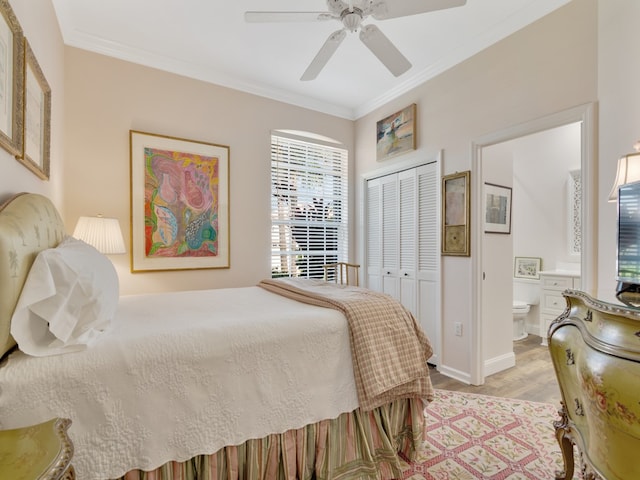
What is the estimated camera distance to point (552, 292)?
150 inches

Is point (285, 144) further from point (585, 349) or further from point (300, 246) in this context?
point (585, 349)

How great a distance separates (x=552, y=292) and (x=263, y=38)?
13.9 feet

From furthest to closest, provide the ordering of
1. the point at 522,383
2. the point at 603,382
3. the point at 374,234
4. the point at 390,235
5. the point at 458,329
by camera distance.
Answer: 1. the point at 374,234
2. the point at 390,235
3. the point at 458,329
4. the point at 522,383
5. the point at 603,382

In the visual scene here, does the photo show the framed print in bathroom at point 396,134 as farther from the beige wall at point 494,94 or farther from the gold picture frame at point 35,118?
the gold picture frame at point 35,118

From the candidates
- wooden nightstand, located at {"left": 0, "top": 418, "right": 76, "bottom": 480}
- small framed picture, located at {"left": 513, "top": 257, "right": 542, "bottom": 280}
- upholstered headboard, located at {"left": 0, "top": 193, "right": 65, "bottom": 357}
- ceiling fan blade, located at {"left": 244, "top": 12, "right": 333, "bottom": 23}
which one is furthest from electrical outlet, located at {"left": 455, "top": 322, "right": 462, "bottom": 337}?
upholstered headboard, located at {"left": 0, "top": 193, "right": 65, "bottom": 357}

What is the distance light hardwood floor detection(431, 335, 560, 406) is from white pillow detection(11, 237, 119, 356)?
8.59 feet

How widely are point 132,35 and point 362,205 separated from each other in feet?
9.41

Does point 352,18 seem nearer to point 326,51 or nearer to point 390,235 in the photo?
point 326,51

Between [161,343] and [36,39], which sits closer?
[161,343]

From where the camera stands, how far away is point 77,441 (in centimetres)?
99

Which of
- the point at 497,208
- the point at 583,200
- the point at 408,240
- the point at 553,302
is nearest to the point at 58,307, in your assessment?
the point at 583,200

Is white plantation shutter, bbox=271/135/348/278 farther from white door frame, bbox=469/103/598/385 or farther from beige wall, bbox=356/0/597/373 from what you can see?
white door frame, bbox=469/103/598/385

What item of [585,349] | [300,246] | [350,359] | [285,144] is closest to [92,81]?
[285,144]

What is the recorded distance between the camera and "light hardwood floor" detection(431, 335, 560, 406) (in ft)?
8.27
